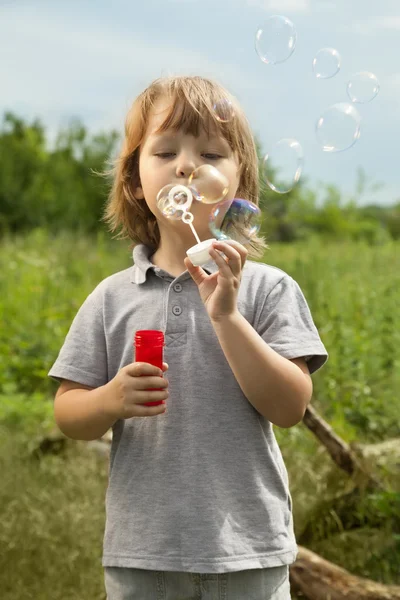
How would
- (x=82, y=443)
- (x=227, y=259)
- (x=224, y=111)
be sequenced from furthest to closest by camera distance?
(x=82, y=443), (x=224, y=111), (x=227, y=259)

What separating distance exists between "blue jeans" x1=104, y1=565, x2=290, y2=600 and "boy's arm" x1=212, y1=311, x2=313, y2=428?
319mm

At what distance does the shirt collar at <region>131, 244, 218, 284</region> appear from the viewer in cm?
182

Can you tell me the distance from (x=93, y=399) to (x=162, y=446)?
7.0 inches

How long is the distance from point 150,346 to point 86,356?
0.30 metres

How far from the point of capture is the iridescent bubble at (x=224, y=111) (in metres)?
1.75

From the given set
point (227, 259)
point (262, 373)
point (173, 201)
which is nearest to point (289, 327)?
point (262, 373)

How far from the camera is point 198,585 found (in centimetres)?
162

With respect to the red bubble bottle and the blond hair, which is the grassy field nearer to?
the blond hair

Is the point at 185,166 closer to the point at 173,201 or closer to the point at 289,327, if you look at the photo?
the point at 173,201

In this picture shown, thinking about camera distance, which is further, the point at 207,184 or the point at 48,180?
the point at 48,180

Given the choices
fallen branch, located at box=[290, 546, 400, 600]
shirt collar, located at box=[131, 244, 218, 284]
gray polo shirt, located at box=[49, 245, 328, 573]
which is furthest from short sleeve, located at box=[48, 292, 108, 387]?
fallen branch, located at box=[290, 546, 400, 600]

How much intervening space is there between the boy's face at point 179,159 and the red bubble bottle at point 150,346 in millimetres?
303

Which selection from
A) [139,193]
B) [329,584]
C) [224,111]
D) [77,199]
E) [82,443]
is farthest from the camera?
[77,199]

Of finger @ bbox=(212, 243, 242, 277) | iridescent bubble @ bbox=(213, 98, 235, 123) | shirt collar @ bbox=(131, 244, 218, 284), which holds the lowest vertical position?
shirt collar @ bbox=(131, 244, 218, 284)
